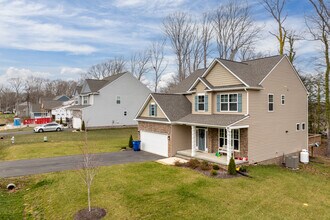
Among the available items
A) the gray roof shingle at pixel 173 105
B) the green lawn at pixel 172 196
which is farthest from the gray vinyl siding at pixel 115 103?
the green lawn at pixel 172 196

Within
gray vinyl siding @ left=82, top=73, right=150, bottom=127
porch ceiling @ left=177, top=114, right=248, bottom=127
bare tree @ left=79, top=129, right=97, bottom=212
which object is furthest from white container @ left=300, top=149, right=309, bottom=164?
gray vinyl siding @ left=82, top=73, right=150, bottom=127

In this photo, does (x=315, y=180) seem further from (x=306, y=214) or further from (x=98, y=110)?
(x=98, y=110)

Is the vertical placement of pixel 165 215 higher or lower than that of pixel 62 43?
lower

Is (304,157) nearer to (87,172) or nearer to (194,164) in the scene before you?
(194,164)

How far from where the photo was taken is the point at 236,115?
16703mm

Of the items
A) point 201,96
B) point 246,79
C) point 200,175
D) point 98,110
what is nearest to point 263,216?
point 200,175

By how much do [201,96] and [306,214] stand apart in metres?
11.9

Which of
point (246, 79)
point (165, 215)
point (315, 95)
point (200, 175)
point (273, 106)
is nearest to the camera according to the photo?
point (165, 215)

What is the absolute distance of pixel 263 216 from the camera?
355 inches

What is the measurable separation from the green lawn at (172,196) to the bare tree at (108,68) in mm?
52034

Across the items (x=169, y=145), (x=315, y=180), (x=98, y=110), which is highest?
(x=98, y=110)

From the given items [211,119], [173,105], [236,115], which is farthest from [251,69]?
[173,105]

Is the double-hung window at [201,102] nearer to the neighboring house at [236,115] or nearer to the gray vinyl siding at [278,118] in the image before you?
the neighboring house at [236,115]

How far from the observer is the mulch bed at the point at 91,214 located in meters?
8.77
